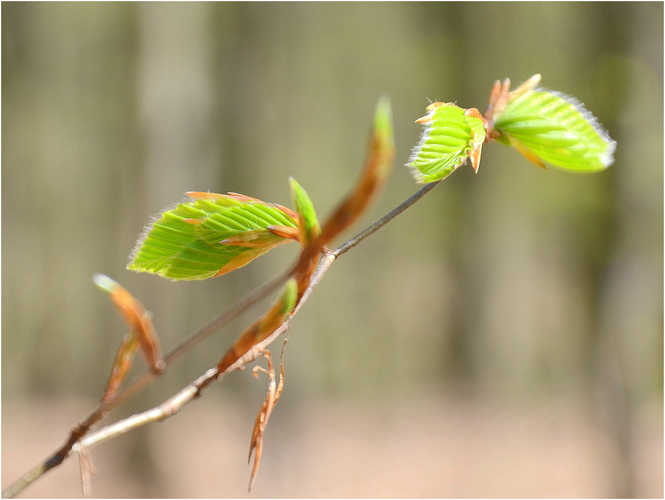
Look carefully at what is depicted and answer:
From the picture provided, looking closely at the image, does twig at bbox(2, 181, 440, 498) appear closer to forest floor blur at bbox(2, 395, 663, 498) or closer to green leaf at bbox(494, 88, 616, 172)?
green leaf at bbox(494, 88, 616, 172)

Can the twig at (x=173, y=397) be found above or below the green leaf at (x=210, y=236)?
below

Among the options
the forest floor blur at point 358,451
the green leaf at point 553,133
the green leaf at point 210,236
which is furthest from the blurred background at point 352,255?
the green leaf at point 210,236

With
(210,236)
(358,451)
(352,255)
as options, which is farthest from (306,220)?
(352,255)

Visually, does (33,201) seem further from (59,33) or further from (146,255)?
(146,255)

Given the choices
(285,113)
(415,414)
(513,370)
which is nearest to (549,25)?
(285,113)

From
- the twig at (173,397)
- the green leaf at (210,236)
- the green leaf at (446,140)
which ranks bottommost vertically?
the twig at (173,397)

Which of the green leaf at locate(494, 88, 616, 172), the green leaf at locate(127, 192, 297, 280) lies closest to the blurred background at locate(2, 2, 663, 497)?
the green leaf at locate(494, 88, 616, 172)

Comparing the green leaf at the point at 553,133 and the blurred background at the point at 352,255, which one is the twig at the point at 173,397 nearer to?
the green leaf at the point at 553,133

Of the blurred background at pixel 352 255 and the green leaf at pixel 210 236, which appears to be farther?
the blurred background at pixel 352 255

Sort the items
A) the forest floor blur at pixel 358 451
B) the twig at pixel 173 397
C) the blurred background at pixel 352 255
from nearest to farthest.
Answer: the twig at pixel 173 397 < the blurred background at pixel 352 255 < the forest floor blur at pixel 358 451
